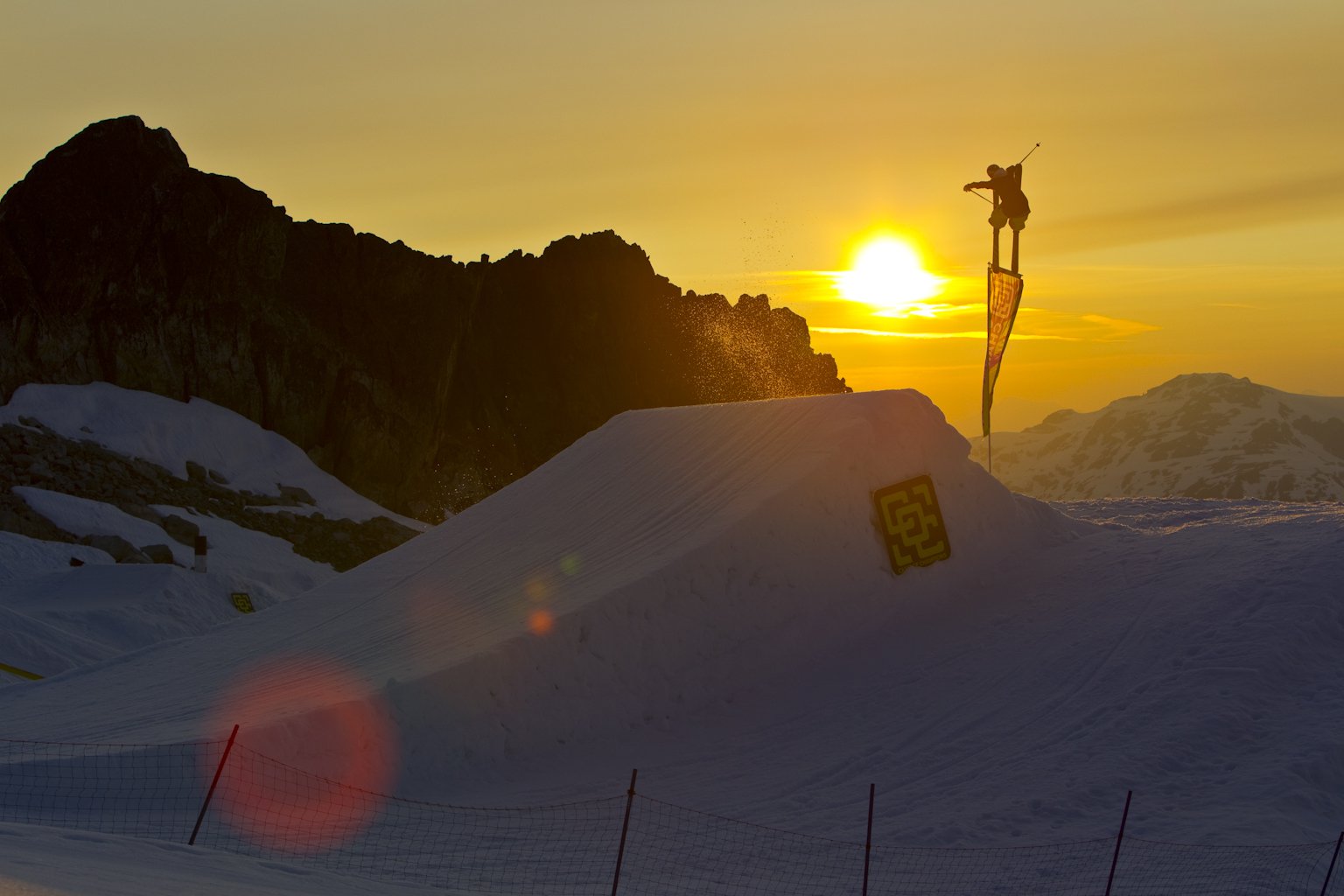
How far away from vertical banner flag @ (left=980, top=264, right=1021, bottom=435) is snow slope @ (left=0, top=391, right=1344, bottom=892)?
3081mm

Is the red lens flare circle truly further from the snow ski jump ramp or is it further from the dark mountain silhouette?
the dark mountain silhouette

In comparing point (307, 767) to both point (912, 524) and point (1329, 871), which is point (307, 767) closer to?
point (912, 524)

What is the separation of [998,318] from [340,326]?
5215 cm

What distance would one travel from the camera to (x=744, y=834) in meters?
11.9

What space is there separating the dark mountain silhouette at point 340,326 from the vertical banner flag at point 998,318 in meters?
43.7

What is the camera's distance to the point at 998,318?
22.1 metres

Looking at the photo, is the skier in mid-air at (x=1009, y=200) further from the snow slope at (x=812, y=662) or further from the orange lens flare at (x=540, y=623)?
the orange lens flare at (x=540, y=623)

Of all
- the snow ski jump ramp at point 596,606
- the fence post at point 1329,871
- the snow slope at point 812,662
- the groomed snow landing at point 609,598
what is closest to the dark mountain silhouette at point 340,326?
the snow ski jump ramp at point 596,606

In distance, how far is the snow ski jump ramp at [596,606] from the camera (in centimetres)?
1374

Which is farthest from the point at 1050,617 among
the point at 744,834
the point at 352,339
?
the point at 352,339

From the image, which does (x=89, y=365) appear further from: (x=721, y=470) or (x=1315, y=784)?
(x=1315, y=784)

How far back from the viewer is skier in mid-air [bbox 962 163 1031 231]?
2228cm

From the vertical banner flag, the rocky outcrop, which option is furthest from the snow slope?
the rocky outcrop

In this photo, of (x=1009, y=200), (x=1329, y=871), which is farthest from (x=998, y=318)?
(x=1329, y=871)
